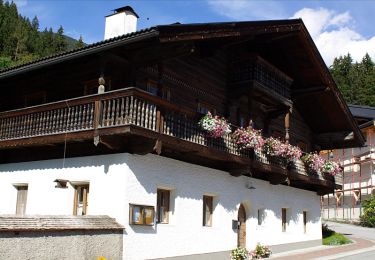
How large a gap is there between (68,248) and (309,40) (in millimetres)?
12420

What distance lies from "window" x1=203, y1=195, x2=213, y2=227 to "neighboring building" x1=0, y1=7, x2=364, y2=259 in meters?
0.03

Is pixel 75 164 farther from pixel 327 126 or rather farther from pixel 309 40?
pixel 327 126

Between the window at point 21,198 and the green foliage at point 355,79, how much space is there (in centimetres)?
6094

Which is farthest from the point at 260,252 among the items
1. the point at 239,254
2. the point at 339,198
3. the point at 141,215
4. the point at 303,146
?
the point at 339,198

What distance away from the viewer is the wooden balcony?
12445 millimetres

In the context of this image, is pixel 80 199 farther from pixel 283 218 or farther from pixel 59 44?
pixel 59 44

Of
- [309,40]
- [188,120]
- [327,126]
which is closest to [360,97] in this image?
[327,126]

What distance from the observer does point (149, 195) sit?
44.7 ft

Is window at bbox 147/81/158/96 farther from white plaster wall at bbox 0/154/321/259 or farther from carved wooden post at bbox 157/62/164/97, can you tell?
white plaster wall at bbox 0/154/321/259

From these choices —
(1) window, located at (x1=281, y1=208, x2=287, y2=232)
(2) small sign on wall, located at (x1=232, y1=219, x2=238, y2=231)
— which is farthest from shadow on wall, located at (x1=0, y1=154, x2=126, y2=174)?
(1) window, located at (x1=281, y1=208, x2=287, y2=232)

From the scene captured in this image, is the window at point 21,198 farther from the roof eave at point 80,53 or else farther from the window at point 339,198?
the window at point 339,198

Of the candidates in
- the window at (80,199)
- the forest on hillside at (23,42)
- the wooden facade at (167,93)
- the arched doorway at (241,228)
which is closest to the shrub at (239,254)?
the arched doorway at (241,228)

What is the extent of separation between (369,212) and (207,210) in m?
26.1

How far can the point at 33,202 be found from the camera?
15211 millimetres
